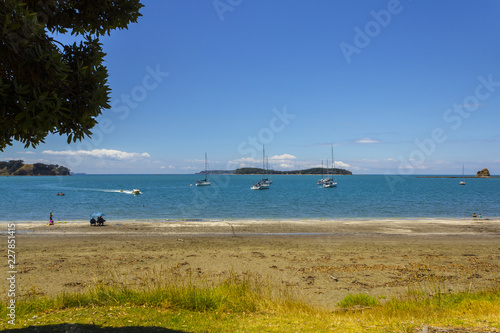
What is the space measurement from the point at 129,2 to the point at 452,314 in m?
8.61

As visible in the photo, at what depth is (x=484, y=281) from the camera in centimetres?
1244

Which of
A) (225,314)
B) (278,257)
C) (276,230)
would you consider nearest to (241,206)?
(276,230)

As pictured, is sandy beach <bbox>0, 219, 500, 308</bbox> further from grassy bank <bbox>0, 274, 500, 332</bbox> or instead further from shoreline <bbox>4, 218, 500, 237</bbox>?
grassy bank <bbox>0, 274, 500, 332</bbox>

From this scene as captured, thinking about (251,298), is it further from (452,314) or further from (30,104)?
(30,104)

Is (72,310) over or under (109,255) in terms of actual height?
over

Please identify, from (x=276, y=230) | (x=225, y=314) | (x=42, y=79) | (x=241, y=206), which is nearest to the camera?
(x=42, y=79)

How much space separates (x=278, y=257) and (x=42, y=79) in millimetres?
14955

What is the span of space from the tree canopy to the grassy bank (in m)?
3.69

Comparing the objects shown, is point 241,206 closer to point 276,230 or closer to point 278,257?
point 276,230

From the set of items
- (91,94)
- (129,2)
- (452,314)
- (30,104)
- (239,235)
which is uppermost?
(129,2)

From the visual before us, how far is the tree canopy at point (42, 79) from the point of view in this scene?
307 cm

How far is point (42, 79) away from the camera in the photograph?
3289 mm

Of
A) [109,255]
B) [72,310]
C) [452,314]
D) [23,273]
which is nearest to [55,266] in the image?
[23,273]

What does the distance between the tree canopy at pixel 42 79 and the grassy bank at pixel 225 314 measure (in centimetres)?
369
